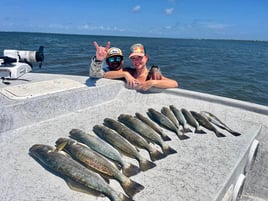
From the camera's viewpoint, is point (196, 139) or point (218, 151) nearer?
point (218, 151)

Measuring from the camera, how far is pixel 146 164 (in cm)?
Result: 244

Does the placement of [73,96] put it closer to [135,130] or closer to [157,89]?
[135,130]

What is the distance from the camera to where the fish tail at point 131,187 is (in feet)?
6.68

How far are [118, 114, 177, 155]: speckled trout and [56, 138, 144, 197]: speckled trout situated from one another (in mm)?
680

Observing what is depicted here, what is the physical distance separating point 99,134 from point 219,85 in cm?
1459

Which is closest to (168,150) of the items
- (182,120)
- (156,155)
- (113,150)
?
(156,155)

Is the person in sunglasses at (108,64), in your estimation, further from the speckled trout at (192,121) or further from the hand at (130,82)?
the speckled trout at (192,121)

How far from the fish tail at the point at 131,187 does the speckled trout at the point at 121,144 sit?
0.26 metres

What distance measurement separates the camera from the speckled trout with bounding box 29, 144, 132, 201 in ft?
6.52

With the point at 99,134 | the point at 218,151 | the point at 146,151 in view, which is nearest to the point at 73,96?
the point at 99,134

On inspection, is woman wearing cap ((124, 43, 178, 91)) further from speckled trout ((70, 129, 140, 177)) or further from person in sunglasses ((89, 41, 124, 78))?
speckled trout ((70, 129, 140, 177))

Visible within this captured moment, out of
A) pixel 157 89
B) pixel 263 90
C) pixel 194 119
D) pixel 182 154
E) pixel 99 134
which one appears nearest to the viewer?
pixel 182 154

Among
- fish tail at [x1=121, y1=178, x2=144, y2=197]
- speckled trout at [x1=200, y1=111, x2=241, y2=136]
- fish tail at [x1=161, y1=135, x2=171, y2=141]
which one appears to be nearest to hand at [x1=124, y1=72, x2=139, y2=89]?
speckled trout at [x1=200, y1=111, x2=241, y2=136]

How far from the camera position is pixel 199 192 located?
210 centimetres
